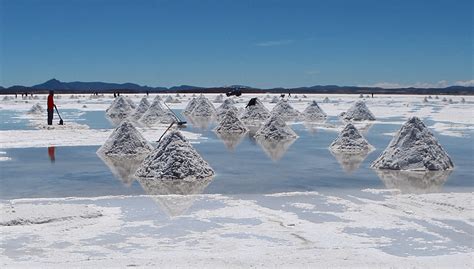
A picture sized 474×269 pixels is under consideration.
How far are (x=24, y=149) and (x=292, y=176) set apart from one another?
299 inches

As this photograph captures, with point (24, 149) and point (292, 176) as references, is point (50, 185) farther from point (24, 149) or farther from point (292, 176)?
point (24, 149)

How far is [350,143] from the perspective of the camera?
14.7 m

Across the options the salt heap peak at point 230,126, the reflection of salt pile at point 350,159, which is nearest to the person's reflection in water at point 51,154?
the reflection of salt pile at point 350,159

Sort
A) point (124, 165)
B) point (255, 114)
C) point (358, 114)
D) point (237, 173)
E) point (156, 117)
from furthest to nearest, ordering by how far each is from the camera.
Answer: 1. point (358, 114)
2. point (255, 114)
3. point (156, 117)
4. point (124, 165)
5. point (237, 173)

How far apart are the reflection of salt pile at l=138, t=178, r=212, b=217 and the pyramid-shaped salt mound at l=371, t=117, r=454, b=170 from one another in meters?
3.84

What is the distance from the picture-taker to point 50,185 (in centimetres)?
948

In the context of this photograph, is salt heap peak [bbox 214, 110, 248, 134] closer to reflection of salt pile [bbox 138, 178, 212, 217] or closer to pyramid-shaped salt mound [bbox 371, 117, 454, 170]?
pyramid-shaped salt mound [bbox 371, 117, 454, 170]

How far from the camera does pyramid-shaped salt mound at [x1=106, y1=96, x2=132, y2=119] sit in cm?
3123

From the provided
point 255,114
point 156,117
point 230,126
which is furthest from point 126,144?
point 255,114

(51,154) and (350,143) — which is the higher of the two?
(350,143)

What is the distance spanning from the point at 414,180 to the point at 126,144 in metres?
6.43

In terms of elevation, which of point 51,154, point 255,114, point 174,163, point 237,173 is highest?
point 174,163

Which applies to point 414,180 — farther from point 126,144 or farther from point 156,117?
point 156,117

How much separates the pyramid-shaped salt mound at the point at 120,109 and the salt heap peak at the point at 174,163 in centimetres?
2089
